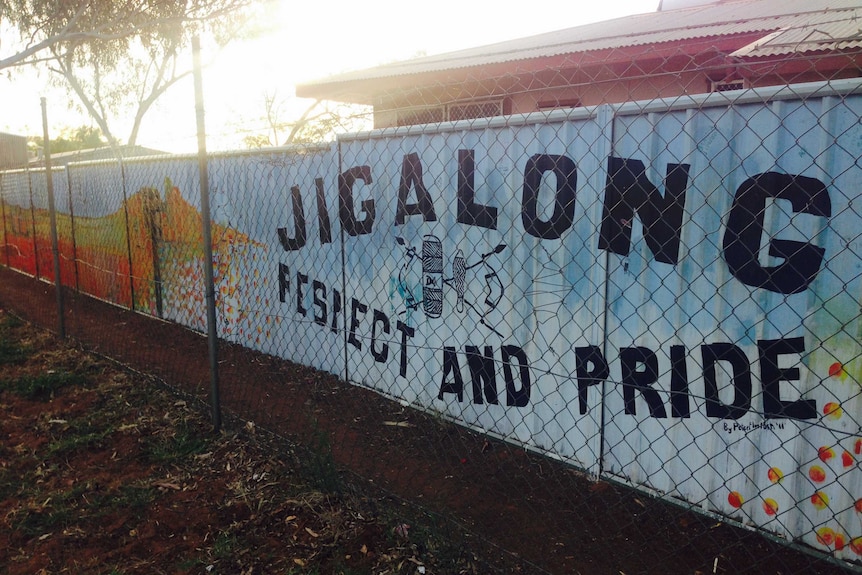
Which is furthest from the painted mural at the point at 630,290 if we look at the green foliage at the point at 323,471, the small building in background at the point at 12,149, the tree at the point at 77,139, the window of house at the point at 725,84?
the tree at the point at 77,139

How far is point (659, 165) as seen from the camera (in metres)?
2.85

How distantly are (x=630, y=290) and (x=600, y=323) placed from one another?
9.2 inches

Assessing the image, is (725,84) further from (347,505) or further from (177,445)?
(177,445)

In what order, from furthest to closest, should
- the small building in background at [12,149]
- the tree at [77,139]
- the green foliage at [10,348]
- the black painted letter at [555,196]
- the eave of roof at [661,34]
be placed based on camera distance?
the tree at [77,139] < the small building in background at [12,149] < the eave of roof at [661,34] < the green foliage at [10,348] < the black painted letter at [555,196]

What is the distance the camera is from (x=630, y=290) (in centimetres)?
301

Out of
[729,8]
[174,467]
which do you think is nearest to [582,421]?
[174,467]

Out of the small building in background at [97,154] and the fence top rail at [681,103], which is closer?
the fence top rail at [681,103]

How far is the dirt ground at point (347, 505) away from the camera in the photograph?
256cm

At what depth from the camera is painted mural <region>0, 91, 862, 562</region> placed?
2.49 metres

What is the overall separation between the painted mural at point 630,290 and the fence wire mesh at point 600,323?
0.01 m

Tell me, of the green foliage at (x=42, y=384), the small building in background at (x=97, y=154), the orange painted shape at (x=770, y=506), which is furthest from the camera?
the small building in background at (x=97, y=154)

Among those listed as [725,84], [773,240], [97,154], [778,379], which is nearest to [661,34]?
[725,84]

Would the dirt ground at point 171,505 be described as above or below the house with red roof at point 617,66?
below

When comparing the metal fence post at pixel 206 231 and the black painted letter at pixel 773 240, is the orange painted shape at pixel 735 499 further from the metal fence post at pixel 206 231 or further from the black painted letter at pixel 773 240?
the metal fence post at pixel 206 231
